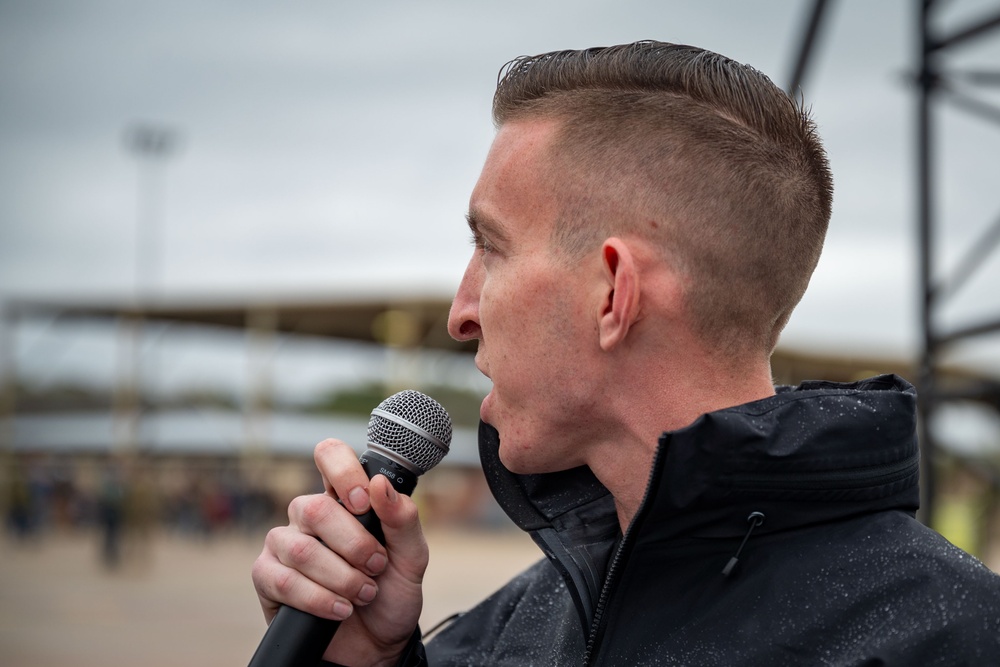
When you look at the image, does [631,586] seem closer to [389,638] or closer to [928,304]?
[389,638]

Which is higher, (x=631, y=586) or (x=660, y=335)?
(x=660, y=335)

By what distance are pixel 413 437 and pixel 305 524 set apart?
25 cm

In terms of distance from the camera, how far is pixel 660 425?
1558 millimetres

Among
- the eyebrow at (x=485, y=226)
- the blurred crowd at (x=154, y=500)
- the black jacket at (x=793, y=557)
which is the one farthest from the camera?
the blurred crowd at (x=154, y=500)

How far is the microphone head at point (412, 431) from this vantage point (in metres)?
1.70

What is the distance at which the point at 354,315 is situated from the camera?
110ft

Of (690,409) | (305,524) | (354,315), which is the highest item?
(690,409)

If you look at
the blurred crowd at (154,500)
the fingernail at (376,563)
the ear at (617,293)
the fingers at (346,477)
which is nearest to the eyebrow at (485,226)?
the ear at (617,293)

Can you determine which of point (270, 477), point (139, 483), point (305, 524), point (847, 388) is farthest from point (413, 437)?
point (270, 477)

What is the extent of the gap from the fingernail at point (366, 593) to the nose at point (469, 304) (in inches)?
16.8

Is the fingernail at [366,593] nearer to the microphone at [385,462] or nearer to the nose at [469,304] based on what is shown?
the microphone at [385,462]

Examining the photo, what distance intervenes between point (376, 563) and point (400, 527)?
0.08 meters

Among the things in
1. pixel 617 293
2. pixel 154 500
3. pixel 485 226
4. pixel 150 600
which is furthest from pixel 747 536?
pixel 154 500

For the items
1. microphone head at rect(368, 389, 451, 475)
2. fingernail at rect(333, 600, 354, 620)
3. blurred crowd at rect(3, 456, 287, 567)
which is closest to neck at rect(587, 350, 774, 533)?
microphone head at rect(368, 389, 451, 475)
